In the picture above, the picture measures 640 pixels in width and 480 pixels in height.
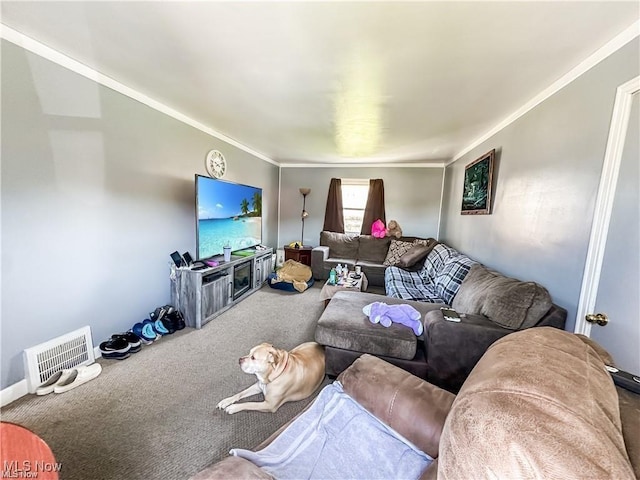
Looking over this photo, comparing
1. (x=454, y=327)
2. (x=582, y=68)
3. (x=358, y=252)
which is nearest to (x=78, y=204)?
(x=454, y=327)

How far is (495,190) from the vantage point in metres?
2.54

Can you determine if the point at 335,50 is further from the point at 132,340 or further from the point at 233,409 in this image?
the point at 132,340

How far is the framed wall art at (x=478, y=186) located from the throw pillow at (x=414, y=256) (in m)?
0.82

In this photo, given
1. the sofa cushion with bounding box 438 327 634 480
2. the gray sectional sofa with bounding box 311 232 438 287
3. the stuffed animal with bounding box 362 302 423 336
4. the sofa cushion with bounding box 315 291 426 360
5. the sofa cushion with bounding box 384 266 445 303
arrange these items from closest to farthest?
the sofa cushion with bounding box 438 327 634 480, the sofa cushion with bounding box 315 291 426 360, the stuffed animal with bounding box 362 302 423 336, the sofa cushion with bounding box 384 266 445 303, the gray sectional sofa with bounding box 311 232 438 287

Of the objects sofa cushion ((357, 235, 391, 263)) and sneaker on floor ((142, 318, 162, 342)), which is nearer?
sneaker on floor ((142, 318, 162, 342))

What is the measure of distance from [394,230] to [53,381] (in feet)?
15.0

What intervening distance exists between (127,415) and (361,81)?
105 inches

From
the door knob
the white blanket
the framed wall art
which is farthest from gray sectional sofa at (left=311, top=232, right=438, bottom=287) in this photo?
the white blanket

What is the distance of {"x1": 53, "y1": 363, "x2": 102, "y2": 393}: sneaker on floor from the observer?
5.35ft

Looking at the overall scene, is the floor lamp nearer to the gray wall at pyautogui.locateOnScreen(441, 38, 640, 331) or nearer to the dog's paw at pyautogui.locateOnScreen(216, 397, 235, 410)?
the gray wall at pyautogui.locateOnScreen(441, 38, 640, 331)

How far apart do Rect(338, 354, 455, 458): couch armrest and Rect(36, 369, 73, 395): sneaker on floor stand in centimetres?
191

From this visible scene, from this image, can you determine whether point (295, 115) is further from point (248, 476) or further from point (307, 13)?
point (248, 476)

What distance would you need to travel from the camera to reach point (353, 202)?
5.16 meters

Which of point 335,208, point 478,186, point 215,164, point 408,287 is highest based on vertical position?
point 215,164
